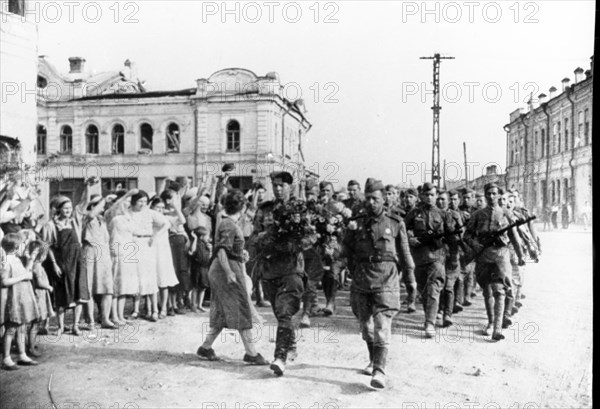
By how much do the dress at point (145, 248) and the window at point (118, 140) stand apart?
1.81 feet

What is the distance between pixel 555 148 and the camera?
15.0 ft

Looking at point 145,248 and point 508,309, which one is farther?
point 145,248

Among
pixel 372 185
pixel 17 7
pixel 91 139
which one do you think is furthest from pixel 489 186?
pixel 17 7

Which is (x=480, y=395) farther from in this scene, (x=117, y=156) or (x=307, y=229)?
(x=117, y=156)

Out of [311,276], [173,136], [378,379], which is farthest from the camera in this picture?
[311,276]

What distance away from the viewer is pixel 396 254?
159 inches

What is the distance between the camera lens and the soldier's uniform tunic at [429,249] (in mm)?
4801

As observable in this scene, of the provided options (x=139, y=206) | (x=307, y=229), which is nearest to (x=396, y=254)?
(x=307, y=229)

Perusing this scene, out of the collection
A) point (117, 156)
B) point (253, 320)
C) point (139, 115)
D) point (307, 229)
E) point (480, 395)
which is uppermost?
point (139, 115)

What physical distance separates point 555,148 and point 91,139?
379 centimetres

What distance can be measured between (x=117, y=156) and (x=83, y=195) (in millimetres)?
427

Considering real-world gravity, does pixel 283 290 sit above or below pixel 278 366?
above

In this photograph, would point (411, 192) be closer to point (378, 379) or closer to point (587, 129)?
point (587, 129)

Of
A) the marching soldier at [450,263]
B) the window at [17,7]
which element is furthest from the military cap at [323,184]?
the window at [17,7]
